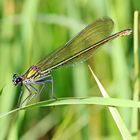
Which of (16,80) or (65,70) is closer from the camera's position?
(16,80)

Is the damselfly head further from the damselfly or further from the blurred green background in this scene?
the blurred green background

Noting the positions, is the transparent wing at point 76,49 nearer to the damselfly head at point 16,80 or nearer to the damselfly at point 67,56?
the damselfly at point 67,56

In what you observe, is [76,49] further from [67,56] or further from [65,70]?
[65,70]

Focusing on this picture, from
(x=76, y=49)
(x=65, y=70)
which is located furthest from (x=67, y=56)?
(x=65, y=70)

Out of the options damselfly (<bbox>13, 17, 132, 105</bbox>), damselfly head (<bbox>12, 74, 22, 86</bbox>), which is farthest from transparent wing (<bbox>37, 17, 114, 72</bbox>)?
damselfly head (<bbox>12, 74, 22, 86</bbox>)

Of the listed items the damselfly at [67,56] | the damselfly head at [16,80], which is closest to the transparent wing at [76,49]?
the damselfly at [67,56]

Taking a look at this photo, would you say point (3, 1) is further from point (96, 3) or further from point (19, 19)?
point (96, 3)

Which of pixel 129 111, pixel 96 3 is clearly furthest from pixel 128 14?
pixel 129 111
